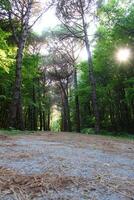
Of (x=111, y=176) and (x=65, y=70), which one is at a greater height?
(x=65, y=70)

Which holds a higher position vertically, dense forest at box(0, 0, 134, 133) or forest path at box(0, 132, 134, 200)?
dense forest at box(0, 0, 134, 133)

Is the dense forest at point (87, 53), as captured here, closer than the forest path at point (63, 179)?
No

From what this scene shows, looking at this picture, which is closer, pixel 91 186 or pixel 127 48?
pixel 91 186

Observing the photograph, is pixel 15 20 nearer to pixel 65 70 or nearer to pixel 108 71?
pixel 108 71

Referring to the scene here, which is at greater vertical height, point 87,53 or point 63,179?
point 87,53

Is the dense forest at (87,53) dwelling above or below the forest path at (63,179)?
above

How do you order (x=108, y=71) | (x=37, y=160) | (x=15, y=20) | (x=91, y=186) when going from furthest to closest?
(x=108, y=71), (x=15, y=20), (x=37, y=160), (x=91, y=186)

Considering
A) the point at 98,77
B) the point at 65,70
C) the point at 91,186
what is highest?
the point at 65,70

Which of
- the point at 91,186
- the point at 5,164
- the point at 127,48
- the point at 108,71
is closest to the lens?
the point at 91,186

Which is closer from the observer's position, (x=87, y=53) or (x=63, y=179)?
(x=63, y=179)

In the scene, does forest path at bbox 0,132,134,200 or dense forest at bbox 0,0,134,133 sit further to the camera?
dense forest at bbox 0,0,134,133

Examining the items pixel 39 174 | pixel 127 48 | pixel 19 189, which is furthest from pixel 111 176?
pixel 127 48

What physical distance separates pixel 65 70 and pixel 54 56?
223 centimetres

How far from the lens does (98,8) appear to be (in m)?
21.2
